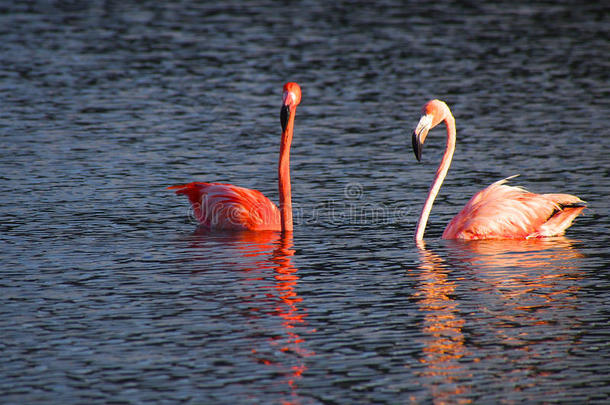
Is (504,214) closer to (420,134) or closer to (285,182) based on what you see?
(420,134)

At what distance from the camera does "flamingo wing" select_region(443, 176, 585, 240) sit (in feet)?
37.0

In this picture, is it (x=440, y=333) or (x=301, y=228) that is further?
(x=301, y=228)

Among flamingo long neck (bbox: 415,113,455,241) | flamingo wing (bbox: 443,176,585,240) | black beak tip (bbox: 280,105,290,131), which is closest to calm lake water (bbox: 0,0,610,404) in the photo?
flamingo wing (bbox: 443,176,585,240)

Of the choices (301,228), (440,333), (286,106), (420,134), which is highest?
(286,106)

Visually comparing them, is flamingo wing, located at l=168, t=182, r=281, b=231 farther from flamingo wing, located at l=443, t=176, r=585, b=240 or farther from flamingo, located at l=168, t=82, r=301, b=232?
flamingo wing, located at l=443, t=176, r=585, b=240

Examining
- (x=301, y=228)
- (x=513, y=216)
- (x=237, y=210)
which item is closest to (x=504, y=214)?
(x=513, y=216)

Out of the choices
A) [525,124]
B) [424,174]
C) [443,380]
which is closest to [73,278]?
[443,380]

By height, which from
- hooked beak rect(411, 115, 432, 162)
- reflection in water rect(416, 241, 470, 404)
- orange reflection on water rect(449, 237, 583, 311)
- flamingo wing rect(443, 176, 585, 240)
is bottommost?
reflection in water rect(416, 241, 470, 404)

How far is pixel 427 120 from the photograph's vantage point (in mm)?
11320

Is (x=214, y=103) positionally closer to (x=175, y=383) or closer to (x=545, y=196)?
(x=545, y=196)

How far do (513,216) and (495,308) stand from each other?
8.73 ft

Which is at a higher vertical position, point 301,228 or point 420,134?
point 420,134

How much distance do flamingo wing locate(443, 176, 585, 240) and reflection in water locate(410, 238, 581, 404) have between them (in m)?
0.11

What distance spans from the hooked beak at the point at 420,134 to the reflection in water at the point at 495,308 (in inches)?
39.7
